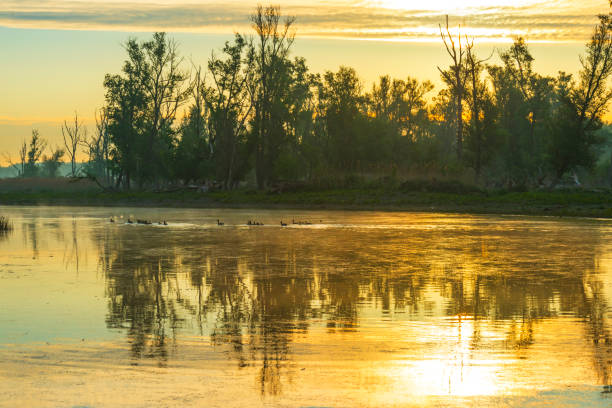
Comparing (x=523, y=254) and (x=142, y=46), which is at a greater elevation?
(x=142, y=46)

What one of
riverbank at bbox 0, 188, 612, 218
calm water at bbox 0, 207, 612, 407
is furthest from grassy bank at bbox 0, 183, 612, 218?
calm water at bbox 0, 207, 612, 407

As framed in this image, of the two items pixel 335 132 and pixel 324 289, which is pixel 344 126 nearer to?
pixel 335 132

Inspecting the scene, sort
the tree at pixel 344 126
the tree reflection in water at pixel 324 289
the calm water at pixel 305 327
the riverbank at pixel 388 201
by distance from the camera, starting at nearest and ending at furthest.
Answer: the calm water at pixel 305 327, the tree reflection in water at pixel 324 289, the riverbank at pixel 388 201, the tree at pixel 344 126

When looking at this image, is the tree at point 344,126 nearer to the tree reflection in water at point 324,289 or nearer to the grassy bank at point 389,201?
the grassy bank at point 389,201

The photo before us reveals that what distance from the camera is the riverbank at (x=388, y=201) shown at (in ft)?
153

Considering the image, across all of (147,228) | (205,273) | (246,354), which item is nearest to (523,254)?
(205,273)

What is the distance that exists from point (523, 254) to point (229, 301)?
36.7 ft

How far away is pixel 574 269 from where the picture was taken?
59.5ft

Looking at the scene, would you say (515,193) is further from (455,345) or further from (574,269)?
(455,345)

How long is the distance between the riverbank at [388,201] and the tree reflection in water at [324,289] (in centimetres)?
2122

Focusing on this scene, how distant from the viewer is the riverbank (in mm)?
46562

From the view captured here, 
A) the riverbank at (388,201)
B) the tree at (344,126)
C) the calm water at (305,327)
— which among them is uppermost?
the tree at (344,126)

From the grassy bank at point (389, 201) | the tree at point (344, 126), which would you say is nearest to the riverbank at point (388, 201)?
the grassy bank at point (389, 201)

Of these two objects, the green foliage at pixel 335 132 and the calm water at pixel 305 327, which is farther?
the green foliage at pixel 335 132
